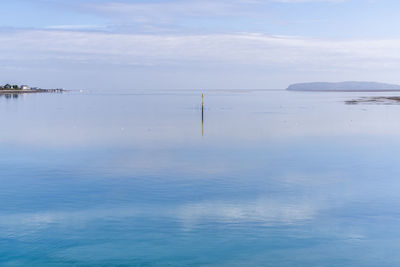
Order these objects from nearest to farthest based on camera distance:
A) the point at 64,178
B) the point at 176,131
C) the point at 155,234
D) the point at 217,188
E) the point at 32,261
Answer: the point at 32,261, the point at 155,234, the point at 217,188, the point at 64,178, the point at 176,131

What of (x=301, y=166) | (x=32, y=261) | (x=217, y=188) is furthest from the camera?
(x=301, y=166)

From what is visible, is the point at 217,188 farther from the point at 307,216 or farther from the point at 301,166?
the point at 301,166

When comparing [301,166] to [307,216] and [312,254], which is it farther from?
[312,254]

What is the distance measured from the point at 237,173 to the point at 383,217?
9.73 metres

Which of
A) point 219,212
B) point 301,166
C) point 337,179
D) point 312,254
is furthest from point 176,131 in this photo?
point 312,254

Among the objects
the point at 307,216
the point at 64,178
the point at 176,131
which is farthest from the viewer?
the point at 176,131

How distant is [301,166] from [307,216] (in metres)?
11.4

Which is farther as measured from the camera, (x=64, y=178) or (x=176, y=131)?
(x=176, y=131)

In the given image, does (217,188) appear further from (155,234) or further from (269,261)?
(269,261)

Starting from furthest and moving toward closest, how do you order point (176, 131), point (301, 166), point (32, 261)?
point (176, 131) < point (301, 166) < point (32, 261)

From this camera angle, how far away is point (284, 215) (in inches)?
703

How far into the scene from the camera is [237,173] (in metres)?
26.2

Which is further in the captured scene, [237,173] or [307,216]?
[237,173]

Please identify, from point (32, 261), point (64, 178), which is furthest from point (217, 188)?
point (32, 261)
